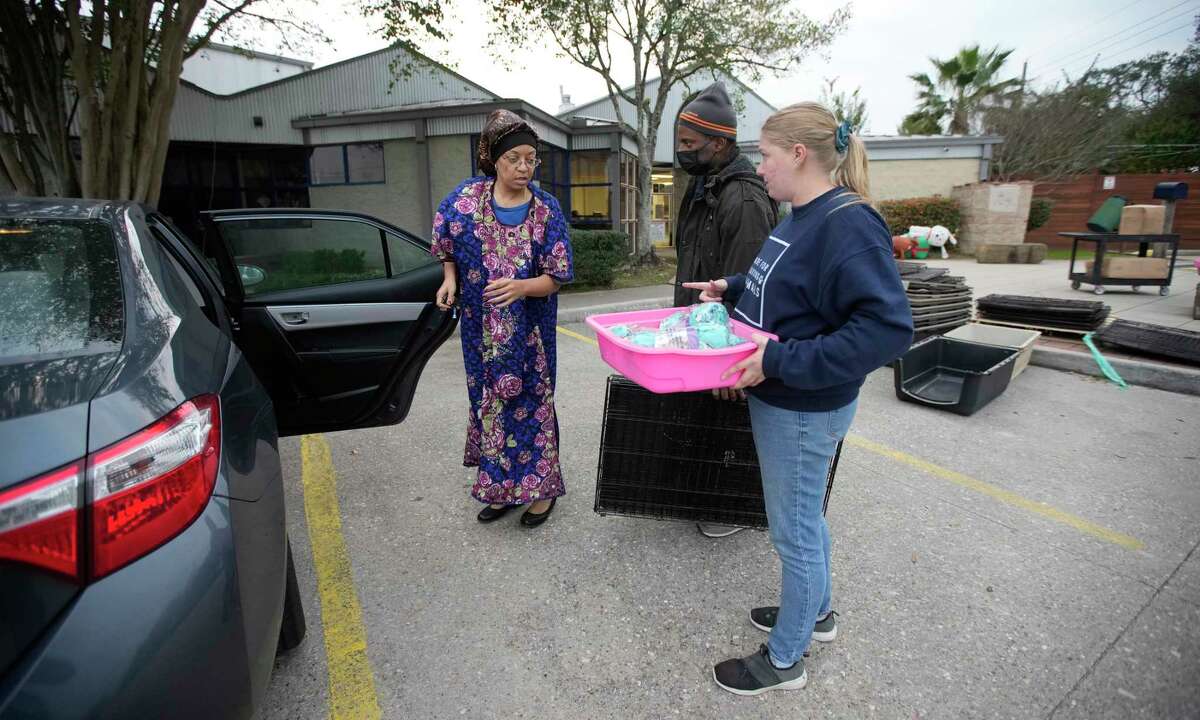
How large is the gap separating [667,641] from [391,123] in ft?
47.3

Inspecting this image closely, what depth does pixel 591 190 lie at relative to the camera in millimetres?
17016

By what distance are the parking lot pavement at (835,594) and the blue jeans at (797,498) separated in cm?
29

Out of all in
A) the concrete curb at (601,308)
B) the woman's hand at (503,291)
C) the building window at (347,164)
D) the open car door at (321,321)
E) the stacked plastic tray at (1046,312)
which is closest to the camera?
the woman's hand at (503,291)

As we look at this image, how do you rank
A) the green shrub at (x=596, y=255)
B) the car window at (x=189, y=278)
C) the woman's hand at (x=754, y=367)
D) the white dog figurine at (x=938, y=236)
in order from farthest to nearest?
the white dog figurine at (x=938, y=236) < the green shrub at (x=596, y=255) < the car window at (x=189, y=278) < the woman's hand at (x=754, y=367)

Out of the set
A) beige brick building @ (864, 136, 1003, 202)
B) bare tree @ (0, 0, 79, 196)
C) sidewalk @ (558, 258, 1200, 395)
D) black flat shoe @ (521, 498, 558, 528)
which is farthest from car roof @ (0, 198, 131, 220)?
beige brick building @ (864, 136, 1003, 202)

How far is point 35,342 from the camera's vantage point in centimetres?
138

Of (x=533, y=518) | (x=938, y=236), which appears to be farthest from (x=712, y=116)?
(x=938, y=236)

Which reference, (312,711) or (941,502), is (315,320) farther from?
(941,502)

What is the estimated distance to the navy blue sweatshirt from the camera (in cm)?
156

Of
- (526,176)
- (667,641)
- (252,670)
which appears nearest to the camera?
(252,670)

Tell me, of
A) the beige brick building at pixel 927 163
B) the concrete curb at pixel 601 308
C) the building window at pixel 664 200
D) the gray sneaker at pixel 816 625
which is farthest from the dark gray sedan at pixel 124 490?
the building window at pixel 664 200

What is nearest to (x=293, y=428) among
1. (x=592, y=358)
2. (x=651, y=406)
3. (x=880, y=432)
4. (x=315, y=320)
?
(x=315, y=320)

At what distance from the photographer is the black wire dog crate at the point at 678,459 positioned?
8.82 ft

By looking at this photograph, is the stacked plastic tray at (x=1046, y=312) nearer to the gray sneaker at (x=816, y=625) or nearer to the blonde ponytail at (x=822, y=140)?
the gray sneaker at (x=816, y=625)
